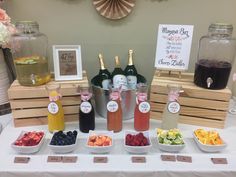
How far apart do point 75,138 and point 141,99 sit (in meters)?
0.33

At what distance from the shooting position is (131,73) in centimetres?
137

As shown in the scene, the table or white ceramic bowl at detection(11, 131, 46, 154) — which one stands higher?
white ceramic bowl at detection(11, 131, 46, 154)

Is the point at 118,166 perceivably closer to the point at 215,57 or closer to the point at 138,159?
the point at 138,159

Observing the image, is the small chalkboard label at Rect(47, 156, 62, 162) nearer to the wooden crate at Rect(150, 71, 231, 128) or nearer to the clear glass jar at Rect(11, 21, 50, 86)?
the clear glass jar at Rect(11, 21, 50, 86)

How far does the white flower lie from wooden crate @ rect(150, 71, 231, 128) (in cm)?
73

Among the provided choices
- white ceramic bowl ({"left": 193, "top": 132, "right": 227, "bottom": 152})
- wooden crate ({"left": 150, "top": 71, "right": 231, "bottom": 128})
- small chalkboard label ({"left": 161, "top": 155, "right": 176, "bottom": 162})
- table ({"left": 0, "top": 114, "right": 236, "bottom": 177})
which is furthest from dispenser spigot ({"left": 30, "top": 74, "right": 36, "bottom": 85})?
white ceramic bowl ({"left": 193, "top": 132, "right": 227, "bottom": 152})

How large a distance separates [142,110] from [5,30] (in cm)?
74

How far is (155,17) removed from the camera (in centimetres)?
138

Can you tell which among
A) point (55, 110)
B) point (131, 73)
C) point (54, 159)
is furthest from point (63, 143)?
point (131, 73)

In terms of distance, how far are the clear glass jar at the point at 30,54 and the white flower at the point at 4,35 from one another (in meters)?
0.03

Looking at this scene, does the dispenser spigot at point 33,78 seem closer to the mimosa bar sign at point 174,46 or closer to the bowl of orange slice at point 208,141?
the mimosa bar sign at point 174,46

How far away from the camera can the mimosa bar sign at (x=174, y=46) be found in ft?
3.98

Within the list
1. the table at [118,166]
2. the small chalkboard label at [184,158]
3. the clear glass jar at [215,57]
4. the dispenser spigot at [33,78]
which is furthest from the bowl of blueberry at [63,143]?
the clear glass jar at [215,57]

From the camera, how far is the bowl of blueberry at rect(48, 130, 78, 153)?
98 centimetres
